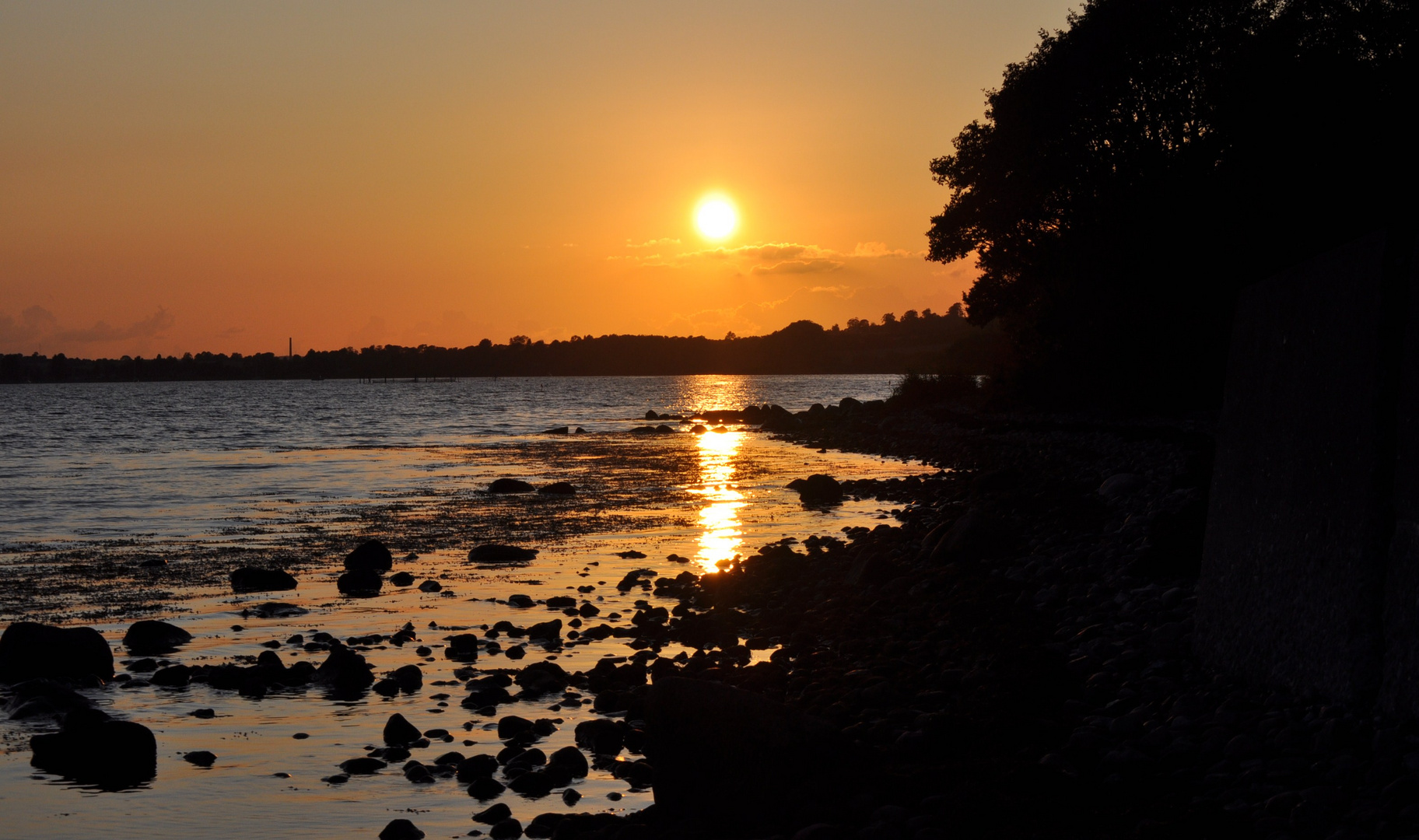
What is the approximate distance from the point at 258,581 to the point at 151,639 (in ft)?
12.4

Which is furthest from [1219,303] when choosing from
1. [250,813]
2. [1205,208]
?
[250,813]

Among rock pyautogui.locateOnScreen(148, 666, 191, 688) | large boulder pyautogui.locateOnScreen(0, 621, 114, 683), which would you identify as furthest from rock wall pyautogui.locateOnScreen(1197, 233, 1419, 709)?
large boulder pyautogui.locateOnScreen(0, 621, 114, 683)

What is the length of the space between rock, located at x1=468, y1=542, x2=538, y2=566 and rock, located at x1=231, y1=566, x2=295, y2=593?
10.3 feet

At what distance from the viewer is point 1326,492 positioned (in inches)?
264

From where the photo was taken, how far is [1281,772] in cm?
587

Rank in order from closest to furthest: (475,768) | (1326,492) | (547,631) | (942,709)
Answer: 1. (1326,492)
2. (475,768)
3. (942,709)
4. (547,631)

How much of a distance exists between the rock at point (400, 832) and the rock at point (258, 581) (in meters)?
9.41

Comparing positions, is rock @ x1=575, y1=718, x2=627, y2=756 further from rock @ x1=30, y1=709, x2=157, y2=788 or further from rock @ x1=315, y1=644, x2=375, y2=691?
rock @ x1=30, y1=709, x2=157, y2=788

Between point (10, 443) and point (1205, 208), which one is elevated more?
point (1205, 208)

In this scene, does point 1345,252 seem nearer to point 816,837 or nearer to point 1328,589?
point 1328,589

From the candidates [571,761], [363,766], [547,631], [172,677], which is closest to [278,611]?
[172,677]

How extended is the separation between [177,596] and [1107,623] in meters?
11.8

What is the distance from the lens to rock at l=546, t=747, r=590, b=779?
759 cm

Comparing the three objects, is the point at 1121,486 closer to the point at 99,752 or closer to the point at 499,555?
the point at 499,555
